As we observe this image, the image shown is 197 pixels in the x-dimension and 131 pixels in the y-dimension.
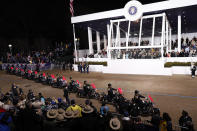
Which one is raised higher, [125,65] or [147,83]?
[125,65]

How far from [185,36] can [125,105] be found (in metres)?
35.2

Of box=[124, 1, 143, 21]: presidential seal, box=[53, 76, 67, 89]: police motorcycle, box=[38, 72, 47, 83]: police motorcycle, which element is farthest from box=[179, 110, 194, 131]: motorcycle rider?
box=[124, 1, 143, 21]: presidential seal

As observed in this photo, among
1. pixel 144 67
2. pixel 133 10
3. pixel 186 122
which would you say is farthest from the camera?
pixel 133 10

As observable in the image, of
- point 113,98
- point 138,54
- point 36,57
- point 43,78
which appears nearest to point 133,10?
point 138,54

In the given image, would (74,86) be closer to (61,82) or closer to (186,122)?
(61,82)

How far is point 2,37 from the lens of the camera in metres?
36.4

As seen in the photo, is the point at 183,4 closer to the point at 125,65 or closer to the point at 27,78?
the point at 125,65

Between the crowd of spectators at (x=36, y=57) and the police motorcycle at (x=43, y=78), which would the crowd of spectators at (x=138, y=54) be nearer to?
the police motorcycle at (x=43, y=78)

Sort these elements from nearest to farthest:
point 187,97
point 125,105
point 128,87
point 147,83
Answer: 1. point 125,105
2. point 187,97
3. point 128,87
4. point 147,83

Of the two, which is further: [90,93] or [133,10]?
[133,10]

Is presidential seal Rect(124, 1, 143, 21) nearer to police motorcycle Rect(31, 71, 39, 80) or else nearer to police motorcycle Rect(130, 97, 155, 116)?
police motorcycle Rect(31, 71, 39, 80)

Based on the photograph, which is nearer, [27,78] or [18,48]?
[27,78]

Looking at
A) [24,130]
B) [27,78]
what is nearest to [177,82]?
[24,130]

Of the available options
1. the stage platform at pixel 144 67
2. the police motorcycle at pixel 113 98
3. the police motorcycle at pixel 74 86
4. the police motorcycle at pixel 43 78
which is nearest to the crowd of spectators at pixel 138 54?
the stage platform at pixel 144 67
